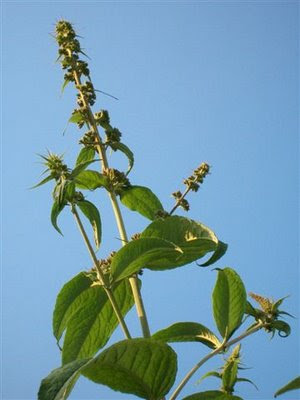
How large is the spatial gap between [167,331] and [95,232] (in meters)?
0.59

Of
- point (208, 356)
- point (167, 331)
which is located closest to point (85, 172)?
point (167, 331)

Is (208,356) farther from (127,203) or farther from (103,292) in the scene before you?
(127,203)

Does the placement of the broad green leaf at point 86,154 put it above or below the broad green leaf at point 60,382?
above

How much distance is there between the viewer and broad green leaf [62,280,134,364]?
2.73m

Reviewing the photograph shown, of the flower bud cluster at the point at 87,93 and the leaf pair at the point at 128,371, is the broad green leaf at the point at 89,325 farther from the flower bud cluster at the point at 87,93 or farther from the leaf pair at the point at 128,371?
the flower bud cluster at the point at 87,93

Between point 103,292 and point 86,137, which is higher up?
point 86,137

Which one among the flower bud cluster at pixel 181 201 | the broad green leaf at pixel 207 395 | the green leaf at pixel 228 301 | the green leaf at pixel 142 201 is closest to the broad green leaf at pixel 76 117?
the green leaf at pixel 142 201

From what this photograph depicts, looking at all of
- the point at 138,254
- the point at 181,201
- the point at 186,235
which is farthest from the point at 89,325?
the point at 181,201

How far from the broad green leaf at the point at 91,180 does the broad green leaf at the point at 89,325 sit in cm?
52

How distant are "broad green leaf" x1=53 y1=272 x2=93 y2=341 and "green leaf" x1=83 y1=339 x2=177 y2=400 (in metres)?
0.63

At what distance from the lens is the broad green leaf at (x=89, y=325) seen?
2.73 m

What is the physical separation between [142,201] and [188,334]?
719 millimetres

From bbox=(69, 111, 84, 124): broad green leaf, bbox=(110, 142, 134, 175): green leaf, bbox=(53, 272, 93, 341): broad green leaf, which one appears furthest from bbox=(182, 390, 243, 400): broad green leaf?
bbox=(69, 111, 84, 124): broad green leaf

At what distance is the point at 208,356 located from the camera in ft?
8.36
